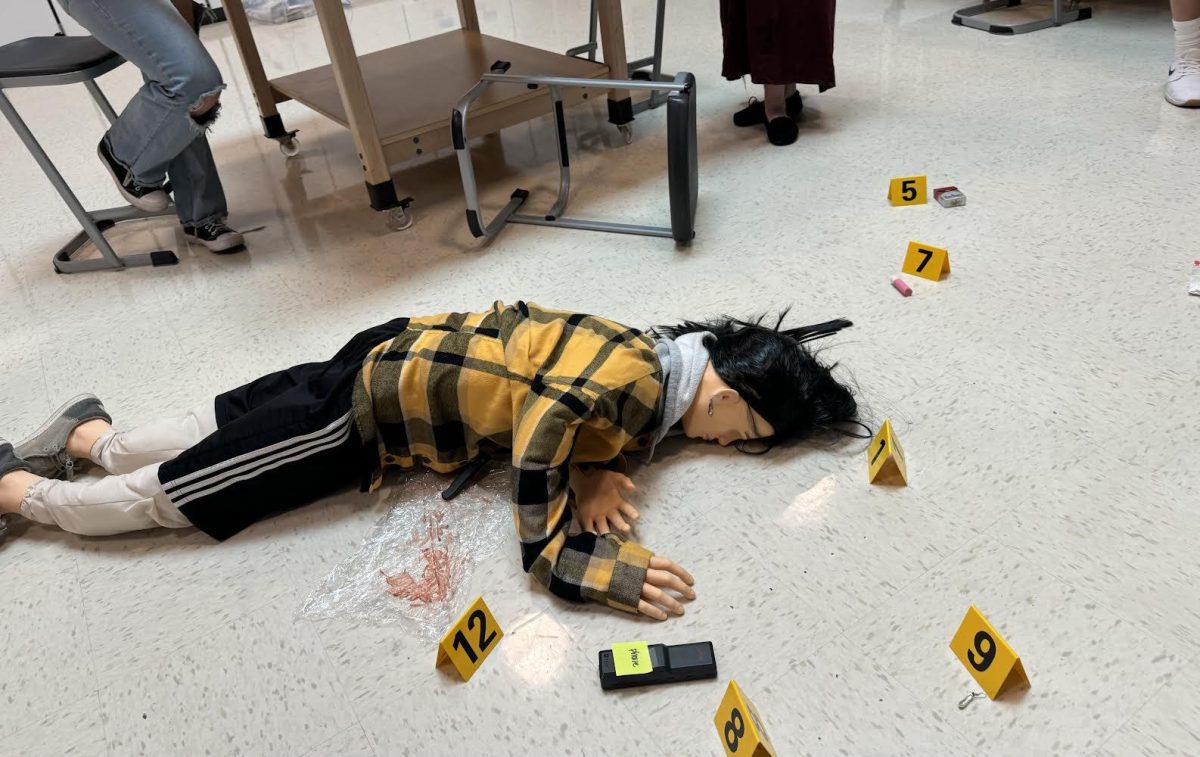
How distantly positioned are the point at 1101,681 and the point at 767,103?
6.23ft

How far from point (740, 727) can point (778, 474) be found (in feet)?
1.56

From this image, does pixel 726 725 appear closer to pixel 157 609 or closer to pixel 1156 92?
pixel 157 609

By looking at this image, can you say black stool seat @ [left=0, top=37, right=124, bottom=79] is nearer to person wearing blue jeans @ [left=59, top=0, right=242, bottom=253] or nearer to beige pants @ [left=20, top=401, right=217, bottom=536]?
person wearing blue jeans @ [left=59, top=0, right=242, bottom=253]

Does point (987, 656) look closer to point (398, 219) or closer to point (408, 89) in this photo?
point (398, 219)

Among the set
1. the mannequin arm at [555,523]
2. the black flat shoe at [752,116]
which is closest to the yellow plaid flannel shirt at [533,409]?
the mannequin arm at [555,523]

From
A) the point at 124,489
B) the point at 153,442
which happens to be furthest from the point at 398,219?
the point at 124,489

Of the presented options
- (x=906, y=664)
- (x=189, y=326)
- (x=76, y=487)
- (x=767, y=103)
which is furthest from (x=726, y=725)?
(x=767, y=103)

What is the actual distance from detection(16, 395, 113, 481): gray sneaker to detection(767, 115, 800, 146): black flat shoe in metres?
1.89

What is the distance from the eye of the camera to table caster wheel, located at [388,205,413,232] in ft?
6.98

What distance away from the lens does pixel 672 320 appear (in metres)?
1.64

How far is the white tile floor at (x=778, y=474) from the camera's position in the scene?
3.21ft

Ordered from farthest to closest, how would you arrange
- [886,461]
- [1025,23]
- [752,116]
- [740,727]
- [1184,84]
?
1. [1025,23]
2. [752,116]
3. [1184,84]
4. [886,461]
5. [740,727]

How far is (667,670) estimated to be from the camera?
3.24ft

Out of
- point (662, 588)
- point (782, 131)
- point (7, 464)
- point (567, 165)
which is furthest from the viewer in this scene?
point (782, 131)
